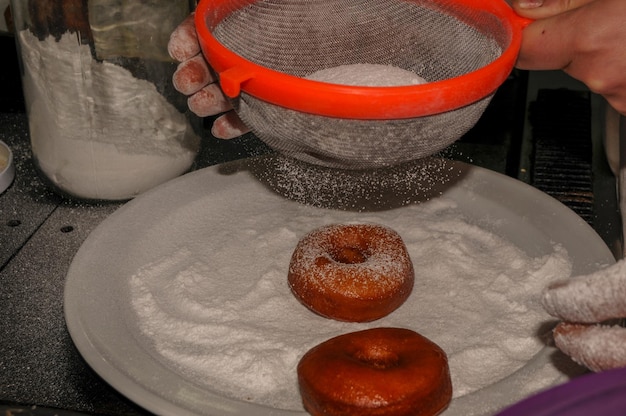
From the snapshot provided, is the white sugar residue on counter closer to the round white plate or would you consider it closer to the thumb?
the round white plate

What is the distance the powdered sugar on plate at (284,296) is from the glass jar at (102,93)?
11 cm

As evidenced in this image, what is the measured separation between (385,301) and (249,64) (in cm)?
33

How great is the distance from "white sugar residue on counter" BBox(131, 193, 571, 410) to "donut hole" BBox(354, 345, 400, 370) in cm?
8

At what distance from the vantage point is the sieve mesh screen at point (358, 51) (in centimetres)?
88

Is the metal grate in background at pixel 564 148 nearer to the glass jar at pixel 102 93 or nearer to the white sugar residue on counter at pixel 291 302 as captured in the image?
A: the white sugar residue on counter at pixel 291 302

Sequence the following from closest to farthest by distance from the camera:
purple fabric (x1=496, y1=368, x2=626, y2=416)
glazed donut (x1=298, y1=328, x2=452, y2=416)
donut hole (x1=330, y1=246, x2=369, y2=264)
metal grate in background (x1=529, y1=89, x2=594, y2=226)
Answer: purple fabric (x1=496, y1=368, x2=626, y2=416) < glazed donut (x1=298, y1=328, x2=452, y2=416) < donut hole (x1=330, y1=246, x2=369, y2=264) < metal grate in background (x1=529, y1=89, x2=594, y2=226)

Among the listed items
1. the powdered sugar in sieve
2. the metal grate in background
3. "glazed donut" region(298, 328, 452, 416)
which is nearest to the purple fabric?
"glazed donut" region(298, 328, 452, 416)

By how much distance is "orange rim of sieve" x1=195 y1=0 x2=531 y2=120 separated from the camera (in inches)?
31.5

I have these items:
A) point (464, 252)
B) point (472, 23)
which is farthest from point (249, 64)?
point (464, 252)

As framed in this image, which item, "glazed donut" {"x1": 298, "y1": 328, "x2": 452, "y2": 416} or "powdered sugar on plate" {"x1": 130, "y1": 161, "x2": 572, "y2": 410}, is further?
"powdered sugar on plate" {"x1": 130, "y1": 161, "x2": 572, "y2": 410}

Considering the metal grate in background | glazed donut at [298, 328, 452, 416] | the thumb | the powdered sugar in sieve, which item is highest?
the thumb

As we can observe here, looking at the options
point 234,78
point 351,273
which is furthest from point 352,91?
point 351,273

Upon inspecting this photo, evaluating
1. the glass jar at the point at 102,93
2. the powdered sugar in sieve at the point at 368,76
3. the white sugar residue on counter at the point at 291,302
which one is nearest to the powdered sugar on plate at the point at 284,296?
the white sugar residue on counter at the point at 291,302

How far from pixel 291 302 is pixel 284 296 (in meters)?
0.01
